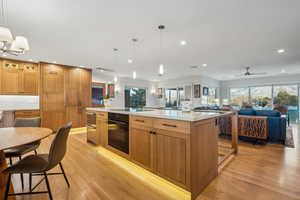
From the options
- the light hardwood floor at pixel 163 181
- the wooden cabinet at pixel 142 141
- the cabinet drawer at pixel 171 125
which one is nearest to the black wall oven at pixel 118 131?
the wooden cabinet at pixel 142 141

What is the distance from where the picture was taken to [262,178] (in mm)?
2076

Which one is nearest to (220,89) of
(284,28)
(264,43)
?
(264,43)

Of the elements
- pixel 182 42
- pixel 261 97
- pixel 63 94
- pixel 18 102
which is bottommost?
pixel 18 102

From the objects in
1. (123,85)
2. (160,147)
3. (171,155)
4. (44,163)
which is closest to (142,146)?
(160,147)

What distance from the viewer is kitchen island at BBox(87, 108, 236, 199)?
165 centimetres

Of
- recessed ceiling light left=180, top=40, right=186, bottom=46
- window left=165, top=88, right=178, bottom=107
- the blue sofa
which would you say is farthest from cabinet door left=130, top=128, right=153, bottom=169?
window left=165, top=88, right=178, bottom=107

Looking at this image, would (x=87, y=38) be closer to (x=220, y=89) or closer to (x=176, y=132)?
(x=176, y=132)

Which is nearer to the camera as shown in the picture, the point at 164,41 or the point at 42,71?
the point at 164,41

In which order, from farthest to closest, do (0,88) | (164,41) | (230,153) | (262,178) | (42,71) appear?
(42,71) → (0,88) → (164,41) → (230,153) → (262,178)

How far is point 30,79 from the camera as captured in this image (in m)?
4.79

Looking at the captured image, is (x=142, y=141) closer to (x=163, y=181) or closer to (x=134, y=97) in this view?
(x=163, y=181)

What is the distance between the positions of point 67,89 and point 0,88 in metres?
1.79

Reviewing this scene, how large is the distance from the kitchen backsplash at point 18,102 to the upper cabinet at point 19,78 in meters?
0.22

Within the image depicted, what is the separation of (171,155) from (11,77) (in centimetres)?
568
